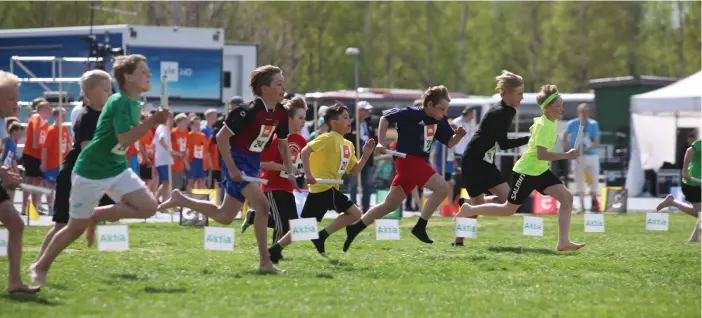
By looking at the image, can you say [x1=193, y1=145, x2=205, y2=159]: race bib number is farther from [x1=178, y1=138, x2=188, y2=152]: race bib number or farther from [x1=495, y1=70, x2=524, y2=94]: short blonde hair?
[x1=495, y1=70, x2=524, y2=94]: short blonde hair

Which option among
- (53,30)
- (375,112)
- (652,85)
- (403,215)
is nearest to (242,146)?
(403,215)

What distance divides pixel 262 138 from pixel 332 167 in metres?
2.27

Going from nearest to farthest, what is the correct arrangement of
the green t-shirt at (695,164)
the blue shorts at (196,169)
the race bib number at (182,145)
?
the green t-shirt at (695,164) → the race bib number at (182,145) → the blue shorts at (196,169)

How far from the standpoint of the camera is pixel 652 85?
3478 centimetres

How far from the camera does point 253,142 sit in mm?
11164

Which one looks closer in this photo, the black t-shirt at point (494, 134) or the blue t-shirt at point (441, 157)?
the black t-shirt at point (494, 134)

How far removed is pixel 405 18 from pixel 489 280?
51.9 m

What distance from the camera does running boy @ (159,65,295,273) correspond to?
35.9 ft

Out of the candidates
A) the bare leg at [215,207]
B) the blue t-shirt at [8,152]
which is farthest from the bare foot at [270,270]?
the blue t-shirt at [8,152]

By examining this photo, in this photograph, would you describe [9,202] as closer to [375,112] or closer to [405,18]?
[375,112]

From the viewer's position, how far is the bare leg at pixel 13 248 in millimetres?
9273

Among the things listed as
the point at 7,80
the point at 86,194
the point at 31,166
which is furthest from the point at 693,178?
the point at 31,166

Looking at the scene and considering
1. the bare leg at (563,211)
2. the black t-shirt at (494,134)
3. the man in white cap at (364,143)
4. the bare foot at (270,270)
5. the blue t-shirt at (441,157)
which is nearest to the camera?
the bare foot at (270,270)

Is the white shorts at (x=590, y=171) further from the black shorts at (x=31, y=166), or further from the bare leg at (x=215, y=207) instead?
the bare leg at (x=215, y=207)
